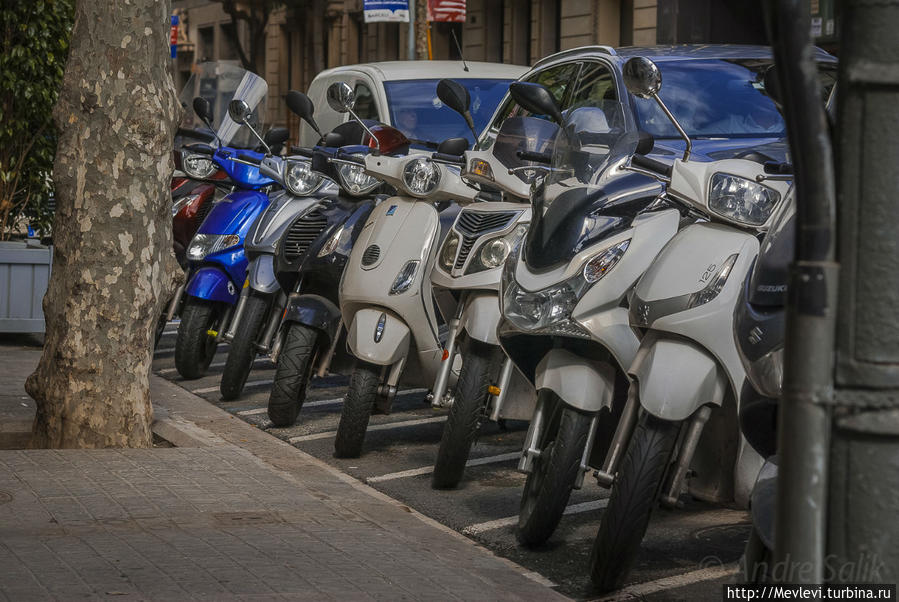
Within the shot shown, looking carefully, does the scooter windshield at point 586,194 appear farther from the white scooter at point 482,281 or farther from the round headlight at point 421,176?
the round headlight at point 421,176

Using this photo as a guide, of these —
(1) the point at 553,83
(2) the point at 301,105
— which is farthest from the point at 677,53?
(2) the point at 301,105

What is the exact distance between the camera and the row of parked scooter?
4.43 meters

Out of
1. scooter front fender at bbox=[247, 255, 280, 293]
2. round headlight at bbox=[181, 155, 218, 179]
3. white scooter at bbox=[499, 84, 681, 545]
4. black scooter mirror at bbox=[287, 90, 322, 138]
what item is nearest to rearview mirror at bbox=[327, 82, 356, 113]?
black scooter mirror at bbox=[287, 90, 322, 138]

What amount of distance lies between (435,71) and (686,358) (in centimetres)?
676

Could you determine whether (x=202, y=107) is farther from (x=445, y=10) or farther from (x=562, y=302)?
(x=445, y=10)

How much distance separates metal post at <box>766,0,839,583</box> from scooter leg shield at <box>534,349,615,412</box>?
285 cm

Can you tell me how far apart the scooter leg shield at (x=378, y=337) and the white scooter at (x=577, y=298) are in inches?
55.9

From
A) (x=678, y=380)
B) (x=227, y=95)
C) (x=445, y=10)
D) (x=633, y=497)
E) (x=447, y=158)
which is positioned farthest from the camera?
(x=445, y=10)

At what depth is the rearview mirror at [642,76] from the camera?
15.7 ft

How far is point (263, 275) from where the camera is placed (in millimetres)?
8633

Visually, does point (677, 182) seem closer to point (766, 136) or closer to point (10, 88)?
point (766, 136)

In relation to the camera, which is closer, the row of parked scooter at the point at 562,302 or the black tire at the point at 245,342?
the row of parked scooter at the point at 562,302

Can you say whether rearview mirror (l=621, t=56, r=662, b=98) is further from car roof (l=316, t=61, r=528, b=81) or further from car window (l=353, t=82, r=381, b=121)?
car roof (l=316, t=61, r=528, b=81)

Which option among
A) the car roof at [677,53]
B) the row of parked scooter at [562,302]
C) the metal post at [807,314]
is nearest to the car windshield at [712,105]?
the car roof at [677,53]
